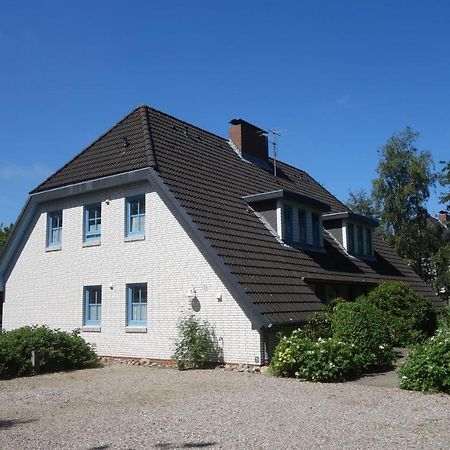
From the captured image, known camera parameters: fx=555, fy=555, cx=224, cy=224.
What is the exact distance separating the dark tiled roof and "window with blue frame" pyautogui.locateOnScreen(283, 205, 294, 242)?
68cm

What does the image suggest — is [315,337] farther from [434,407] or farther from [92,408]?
[92,408]

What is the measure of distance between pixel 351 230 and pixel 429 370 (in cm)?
1296

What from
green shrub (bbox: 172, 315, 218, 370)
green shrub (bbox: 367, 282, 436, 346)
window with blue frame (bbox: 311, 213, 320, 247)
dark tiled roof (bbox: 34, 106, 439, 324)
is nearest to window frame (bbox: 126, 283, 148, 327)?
green shrub (bbox: 172, 315, 218, 370)

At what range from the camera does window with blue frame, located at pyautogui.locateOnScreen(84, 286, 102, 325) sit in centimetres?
1870

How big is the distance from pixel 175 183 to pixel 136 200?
5.85 feet

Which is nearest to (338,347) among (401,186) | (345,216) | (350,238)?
(345,216)

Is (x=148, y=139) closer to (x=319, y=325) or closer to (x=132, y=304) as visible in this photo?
(x=132, y=304)

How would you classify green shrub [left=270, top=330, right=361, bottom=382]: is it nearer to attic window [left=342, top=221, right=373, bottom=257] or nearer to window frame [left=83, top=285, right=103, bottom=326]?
window frame [left=83, top=285, right=103, bottom=326]

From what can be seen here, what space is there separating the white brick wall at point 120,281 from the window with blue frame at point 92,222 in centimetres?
21

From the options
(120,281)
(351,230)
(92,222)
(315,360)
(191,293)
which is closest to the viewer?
(315,360)

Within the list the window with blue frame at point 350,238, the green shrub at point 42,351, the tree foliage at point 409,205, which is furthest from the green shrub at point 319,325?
the tree foliage at point 409,205

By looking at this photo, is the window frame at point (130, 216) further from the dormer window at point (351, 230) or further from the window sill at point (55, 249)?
the dormer window at point (351, 230)

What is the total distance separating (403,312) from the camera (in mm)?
18859

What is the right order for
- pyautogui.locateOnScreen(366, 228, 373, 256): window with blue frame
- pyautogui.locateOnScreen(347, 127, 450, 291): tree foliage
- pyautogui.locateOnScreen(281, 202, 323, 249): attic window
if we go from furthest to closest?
1. pyautogui.locateOnScreen(347, 127, 450, 291): tree foliage
2. pyautogui.locateOnScreen(366, 228, 373, 256): window with blue frame
3. pyautogui.locateOnScreen(281, 202, 323, 249): attic window
